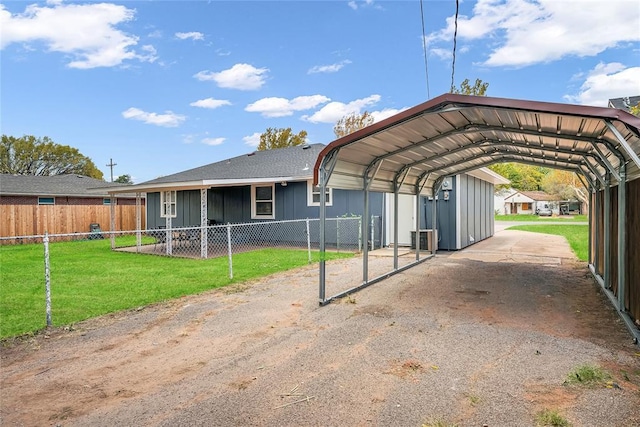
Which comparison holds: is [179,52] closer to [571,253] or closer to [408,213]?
[408,213]

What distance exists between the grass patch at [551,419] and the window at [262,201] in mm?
12636

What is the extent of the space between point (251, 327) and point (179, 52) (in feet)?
54.1

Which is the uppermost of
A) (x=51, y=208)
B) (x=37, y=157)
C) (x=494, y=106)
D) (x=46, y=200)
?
(x=37, y=157)

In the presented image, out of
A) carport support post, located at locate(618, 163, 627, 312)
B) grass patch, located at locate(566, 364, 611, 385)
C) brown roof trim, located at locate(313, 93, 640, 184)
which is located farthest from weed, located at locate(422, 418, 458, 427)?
carport support post, located at locate(618, 163, 627, 312)

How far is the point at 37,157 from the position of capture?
3825 centimetres

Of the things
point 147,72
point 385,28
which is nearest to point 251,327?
point 385,28

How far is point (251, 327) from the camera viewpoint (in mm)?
4805

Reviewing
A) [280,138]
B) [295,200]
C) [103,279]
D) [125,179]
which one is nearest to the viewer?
[103,279]

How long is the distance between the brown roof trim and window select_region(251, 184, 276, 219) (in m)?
9.19

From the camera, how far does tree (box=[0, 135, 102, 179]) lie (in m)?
36.8

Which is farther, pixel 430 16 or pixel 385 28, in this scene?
pixel 385 28

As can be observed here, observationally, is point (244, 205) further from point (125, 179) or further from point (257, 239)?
→ point (125, 179)

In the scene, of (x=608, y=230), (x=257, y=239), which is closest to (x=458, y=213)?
(x=608, y=230)

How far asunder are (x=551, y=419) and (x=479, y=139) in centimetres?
555
